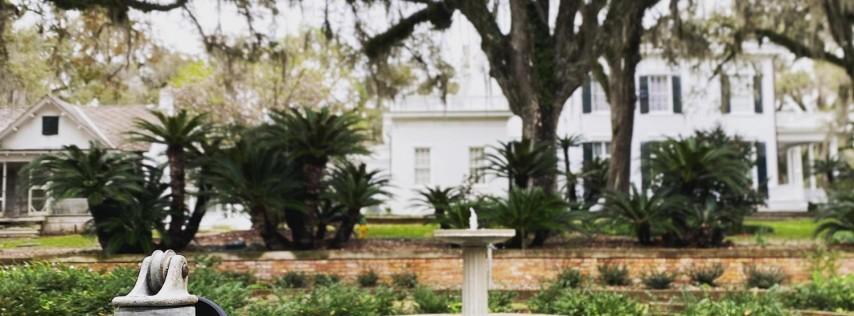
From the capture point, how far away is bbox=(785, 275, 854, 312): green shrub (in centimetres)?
839

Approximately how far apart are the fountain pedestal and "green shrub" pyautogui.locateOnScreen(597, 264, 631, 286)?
394 centimetres

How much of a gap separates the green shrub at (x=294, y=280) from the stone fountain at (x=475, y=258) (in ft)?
13.1

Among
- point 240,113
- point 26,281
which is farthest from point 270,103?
point 26,281

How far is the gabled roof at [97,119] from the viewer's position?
10.3m

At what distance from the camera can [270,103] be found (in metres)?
27.5

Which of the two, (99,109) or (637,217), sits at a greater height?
(99,109)

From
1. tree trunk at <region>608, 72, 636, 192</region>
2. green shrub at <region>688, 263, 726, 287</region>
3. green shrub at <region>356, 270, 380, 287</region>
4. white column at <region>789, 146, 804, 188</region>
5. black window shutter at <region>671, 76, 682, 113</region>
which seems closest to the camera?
green shrub at <region>688, 263, 726, 287</region>

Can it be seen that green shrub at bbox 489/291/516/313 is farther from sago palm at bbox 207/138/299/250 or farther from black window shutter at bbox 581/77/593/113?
black window shutter at bbox 581/77/593/113

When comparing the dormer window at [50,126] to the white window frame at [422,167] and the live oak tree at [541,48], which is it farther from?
the white window frame at [422,167]

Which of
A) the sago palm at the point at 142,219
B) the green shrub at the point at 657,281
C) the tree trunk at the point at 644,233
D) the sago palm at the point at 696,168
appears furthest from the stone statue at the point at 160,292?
the sago palm at the point at 696,168

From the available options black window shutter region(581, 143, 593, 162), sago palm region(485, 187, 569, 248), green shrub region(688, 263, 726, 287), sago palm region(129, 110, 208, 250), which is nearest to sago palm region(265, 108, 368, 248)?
sago palm region(129, 110, 208, 250)

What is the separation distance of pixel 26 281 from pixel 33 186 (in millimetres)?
3264

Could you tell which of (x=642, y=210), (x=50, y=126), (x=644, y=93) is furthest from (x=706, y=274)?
(x=644, y=93)

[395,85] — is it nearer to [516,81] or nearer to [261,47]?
[261,47]
